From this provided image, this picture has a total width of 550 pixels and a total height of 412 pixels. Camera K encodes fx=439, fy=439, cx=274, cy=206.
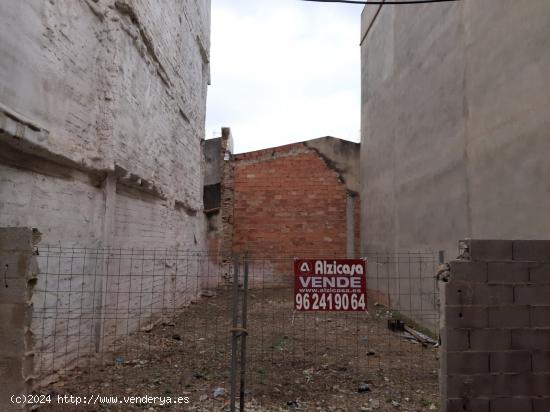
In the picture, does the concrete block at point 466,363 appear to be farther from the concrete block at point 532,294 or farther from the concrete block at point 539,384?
the concrete block at point 532,294

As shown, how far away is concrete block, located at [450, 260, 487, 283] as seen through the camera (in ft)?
13.9

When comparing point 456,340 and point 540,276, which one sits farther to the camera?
point 540,276

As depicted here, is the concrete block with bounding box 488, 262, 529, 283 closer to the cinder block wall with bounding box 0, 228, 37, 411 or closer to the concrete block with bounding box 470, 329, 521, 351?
the concrete block with bounding box 470, 329, 521, 351

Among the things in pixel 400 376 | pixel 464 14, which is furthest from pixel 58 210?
pixel 464 14

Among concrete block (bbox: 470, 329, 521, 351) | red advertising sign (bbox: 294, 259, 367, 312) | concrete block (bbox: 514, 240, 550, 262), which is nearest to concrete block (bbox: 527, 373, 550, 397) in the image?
concrete block (bbox: 470, 329, 521, 351)

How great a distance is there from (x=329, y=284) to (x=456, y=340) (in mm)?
1309

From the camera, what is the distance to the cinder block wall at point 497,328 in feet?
13.6

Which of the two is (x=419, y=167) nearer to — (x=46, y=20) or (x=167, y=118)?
(x=167, y=118)

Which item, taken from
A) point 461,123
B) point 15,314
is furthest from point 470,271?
point 15,314

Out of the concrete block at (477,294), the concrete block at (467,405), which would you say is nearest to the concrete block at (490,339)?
the concrete block at (477,294)

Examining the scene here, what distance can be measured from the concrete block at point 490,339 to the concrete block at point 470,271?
0.49 m

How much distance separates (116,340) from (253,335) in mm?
2383

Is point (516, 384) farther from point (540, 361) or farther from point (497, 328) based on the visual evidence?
point (497, 328)

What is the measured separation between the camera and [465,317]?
13.8 ft
